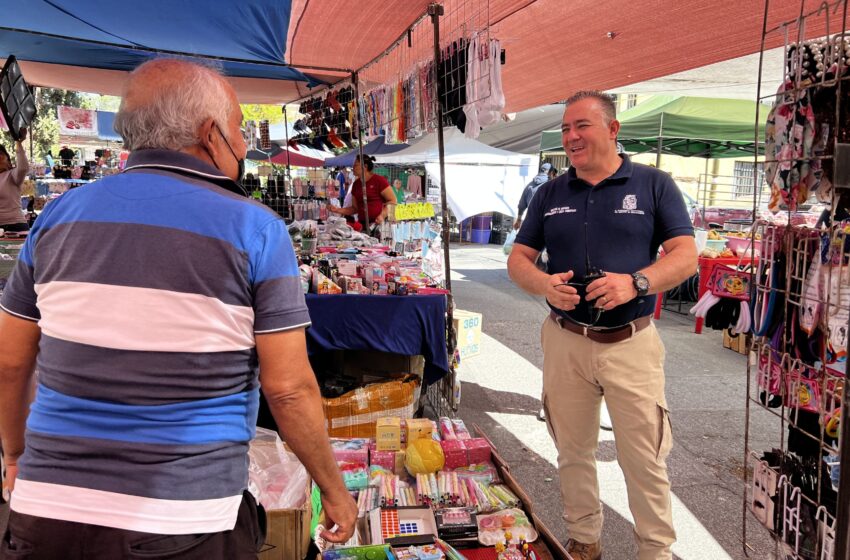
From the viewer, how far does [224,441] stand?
1.18 metres

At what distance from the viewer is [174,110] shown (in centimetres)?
120

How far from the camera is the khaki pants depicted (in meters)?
2.26

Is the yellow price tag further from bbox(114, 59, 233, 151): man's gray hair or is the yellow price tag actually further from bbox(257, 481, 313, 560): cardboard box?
bbox(114, 59, 233, 151): man's gray hair

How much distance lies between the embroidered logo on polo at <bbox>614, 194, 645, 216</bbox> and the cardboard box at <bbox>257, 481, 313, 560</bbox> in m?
1.63

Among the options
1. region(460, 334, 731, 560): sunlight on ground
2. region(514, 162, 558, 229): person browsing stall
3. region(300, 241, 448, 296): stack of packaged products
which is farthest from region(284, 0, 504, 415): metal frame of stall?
region(514, 162, 558, 229): person browsing stall

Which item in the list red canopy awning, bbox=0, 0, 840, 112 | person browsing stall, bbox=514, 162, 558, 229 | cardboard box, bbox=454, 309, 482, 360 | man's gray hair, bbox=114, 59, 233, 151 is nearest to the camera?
man's gray hair, bbox=114, 59, 233, 151

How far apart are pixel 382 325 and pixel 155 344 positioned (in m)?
2.39

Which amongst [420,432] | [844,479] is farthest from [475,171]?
[844,479]

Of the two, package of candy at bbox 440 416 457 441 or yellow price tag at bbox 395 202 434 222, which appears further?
yellow price tag at bbox 395 202 434 222

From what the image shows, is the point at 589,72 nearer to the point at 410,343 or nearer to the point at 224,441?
the point at 410,343

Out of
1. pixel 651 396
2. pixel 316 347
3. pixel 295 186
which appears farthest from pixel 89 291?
pixel 295 186

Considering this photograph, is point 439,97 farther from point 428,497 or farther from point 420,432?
point 428,497

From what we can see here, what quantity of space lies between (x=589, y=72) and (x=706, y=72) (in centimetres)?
136

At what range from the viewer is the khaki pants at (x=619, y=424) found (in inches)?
89.1
